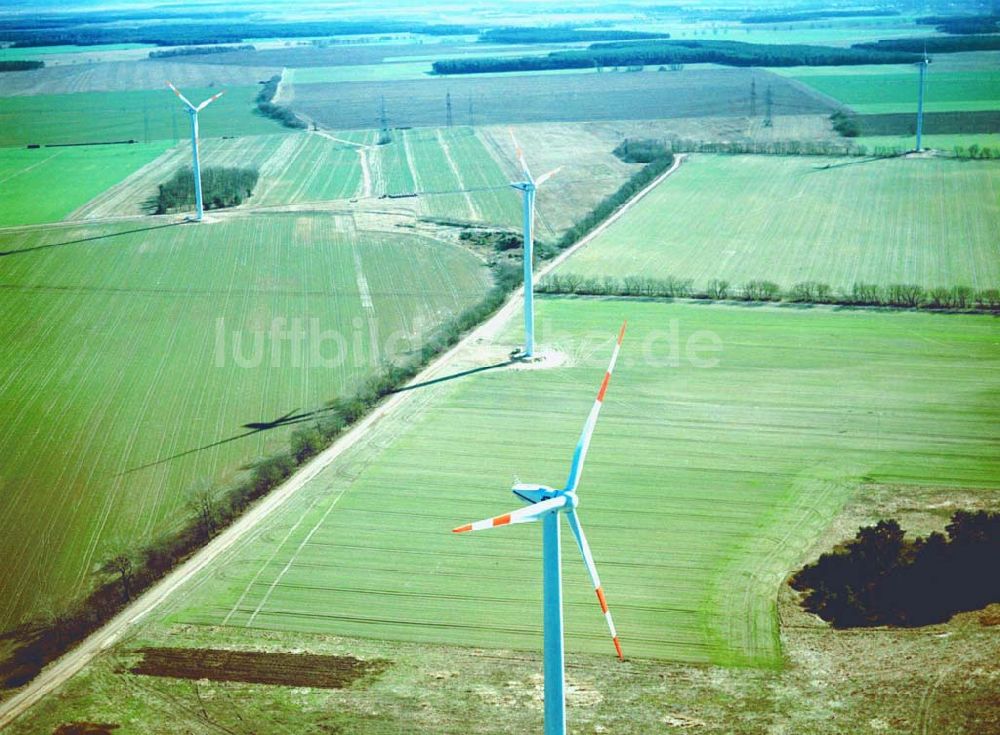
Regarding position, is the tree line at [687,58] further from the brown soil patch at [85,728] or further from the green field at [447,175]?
the brown soil patch at [85,728]

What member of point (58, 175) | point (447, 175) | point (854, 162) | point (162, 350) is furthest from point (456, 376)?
point (58, 175)

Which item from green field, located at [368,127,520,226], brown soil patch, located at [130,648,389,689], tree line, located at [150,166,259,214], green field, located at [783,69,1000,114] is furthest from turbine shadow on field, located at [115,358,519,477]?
green field, located at [783,69,1000,114]

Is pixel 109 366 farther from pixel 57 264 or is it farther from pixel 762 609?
pixel 762 609

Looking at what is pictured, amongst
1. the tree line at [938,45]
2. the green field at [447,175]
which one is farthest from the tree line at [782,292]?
the tree line at [938,45]

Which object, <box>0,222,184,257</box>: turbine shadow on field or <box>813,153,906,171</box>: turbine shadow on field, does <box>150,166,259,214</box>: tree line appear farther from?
<box>813,153,906,171</box>: turbine shadow on field

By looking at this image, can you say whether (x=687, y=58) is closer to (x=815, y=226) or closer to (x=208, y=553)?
(x=815, y=226)

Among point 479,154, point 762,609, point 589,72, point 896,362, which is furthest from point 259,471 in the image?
point 589,72

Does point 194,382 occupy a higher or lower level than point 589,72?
lower
